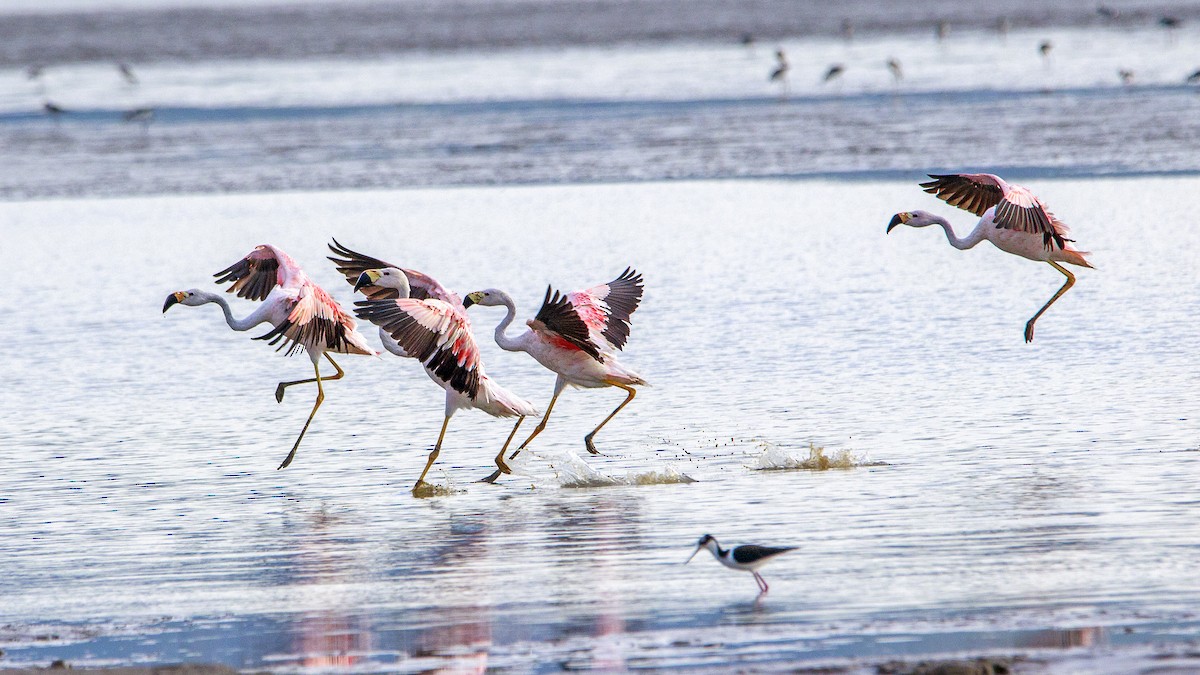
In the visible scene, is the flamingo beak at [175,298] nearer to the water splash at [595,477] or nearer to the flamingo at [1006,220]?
the water splash at [595,477]

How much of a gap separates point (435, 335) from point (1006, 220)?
15.8ft

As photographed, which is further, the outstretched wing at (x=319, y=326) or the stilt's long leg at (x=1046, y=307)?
the stilt's long leg at (x=1046, y=307)

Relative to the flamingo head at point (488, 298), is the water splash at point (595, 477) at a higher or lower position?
lower

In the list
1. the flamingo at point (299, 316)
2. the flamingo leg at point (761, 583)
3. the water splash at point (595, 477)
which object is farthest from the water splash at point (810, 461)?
the flamingo at point (299, 316)

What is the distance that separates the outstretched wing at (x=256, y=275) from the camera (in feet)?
38.9

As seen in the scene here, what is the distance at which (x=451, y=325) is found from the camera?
32.2 feet

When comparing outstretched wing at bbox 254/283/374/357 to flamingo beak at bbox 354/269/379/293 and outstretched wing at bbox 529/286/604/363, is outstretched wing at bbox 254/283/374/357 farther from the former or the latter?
outstretched wing at bbox 529/286/604/363

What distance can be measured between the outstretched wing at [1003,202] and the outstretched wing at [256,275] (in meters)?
4.55

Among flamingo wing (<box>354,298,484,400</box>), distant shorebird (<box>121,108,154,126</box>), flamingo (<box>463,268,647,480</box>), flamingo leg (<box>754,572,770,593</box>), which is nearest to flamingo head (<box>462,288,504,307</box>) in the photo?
flamingo (<box>463,268,647,480</box>)

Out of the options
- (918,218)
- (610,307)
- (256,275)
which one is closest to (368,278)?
(610,307)

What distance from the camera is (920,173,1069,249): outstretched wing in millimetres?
12656

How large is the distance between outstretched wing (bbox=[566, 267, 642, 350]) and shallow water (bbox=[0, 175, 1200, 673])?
598mm

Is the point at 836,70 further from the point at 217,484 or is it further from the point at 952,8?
the point at 952,8

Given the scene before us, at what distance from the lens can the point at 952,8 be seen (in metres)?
87.8
